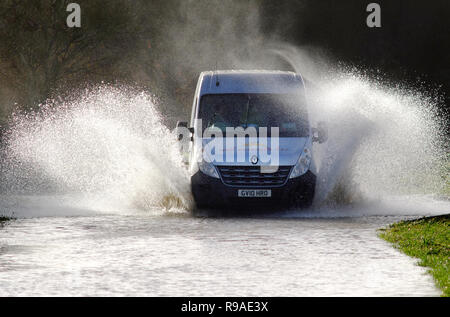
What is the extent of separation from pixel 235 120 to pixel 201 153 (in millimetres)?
1002

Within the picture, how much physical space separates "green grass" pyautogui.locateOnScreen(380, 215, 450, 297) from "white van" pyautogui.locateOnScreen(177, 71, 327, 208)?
95.7 inches

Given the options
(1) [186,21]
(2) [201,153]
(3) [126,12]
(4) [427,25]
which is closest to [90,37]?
(3) [126,12]

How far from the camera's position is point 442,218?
56.0 ft

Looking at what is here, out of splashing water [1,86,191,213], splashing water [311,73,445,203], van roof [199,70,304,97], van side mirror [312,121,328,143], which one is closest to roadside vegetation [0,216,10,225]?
splashing water [1,86,191,213]

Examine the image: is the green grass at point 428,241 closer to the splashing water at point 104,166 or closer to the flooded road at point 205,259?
the flooded road at point 205,259

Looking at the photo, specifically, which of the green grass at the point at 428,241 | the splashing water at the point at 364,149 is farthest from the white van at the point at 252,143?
the green grass at the point at 428,241

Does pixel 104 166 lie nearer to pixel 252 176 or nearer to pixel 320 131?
pixel 320 131

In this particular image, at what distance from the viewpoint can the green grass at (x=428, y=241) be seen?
11797mm

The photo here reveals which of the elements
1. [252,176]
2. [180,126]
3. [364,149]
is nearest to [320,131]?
[252,176]

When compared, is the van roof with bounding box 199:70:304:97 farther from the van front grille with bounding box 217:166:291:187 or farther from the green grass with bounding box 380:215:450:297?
the green grass with bounding box 380:215:450:297

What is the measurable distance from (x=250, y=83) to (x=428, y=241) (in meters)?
6.24

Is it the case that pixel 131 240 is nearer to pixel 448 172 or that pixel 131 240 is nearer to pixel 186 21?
pixel 448 172

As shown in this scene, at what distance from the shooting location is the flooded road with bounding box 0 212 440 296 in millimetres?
10766

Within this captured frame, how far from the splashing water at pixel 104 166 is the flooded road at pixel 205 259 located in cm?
242
